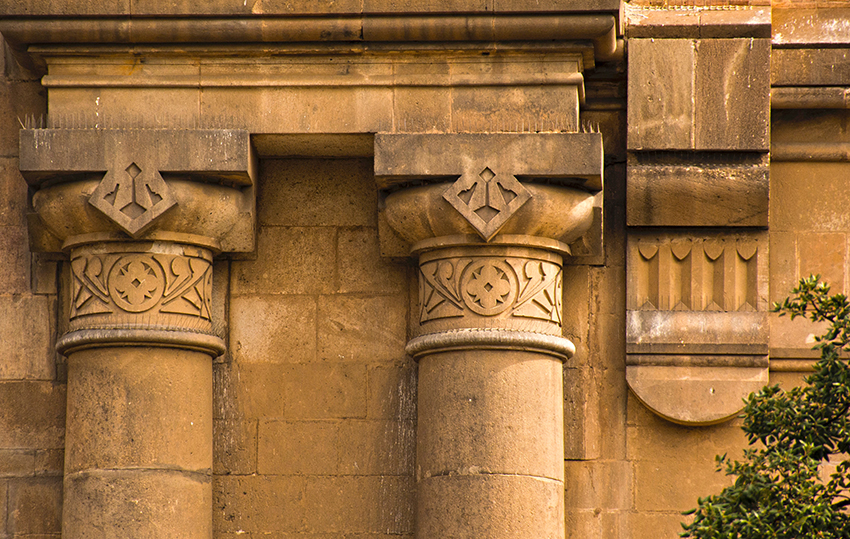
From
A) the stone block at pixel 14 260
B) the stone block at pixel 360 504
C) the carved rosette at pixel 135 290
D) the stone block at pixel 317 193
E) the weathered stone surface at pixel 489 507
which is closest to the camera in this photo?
the weathered stone surface at pixel 489 507

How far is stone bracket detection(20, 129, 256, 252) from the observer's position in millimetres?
6957

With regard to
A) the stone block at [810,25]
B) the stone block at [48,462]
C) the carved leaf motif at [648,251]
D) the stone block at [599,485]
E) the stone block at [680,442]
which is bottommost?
the stone block at [599,485]

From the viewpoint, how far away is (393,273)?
25.0 feet

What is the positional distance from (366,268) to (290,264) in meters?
0.48

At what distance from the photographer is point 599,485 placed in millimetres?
7301

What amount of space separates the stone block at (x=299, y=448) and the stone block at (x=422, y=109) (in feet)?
6.14

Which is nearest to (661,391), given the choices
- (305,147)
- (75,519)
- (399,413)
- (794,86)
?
(399,413)

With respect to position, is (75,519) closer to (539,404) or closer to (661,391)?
(539,404)

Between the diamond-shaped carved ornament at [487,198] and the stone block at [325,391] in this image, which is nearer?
the diamond-shaped carved ornament at [487,198]

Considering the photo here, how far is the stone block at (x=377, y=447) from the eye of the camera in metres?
7.38

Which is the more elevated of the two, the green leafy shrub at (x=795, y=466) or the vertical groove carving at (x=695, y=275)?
the vertical groove carving at (x=695, y=275)

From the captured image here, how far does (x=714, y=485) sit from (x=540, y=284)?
160 cm

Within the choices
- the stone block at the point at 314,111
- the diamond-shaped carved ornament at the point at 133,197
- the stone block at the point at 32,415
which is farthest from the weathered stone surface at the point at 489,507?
the stone block at the point at 32,415

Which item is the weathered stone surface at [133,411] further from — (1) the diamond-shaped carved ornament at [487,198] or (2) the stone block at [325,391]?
(1) the diamond-shaped carved ornament at [487,198]
